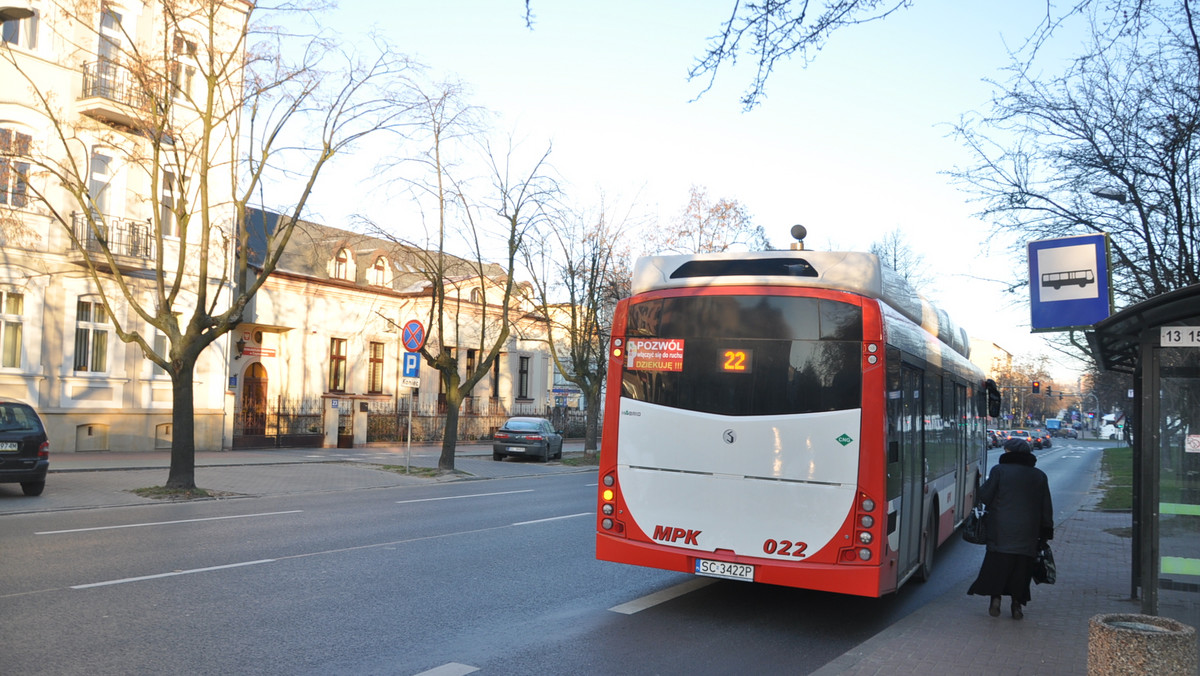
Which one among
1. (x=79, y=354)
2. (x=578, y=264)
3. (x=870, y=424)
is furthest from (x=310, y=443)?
(x=870, y=424)

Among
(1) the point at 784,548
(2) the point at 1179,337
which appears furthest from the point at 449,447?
(2) the point at 1179,337

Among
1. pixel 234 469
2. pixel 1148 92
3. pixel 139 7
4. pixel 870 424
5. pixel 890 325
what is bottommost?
pixel 234 469

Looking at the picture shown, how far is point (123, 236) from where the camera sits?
2584 centimetres

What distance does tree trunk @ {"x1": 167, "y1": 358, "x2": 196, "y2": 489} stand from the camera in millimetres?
17234

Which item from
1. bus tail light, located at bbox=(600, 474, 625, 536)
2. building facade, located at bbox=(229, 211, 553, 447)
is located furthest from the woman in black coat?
building facade, located at bbox=(229, 211, 553, 447)

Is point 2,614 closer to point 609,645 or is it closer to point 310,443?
point 609,645

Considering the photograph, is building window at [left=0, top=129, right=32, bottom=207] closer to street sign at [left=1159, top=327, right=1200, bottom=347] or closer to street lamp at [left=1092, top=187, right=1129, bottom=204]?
street sign at [left=1159, top=327, right=1200, bottom=347]

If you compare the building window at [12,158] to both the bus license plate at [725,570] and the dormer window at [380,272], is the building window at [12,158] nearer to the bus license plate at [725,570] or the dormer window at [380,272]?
the bus license plate at [725,570]

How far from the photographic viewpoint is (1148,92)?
13000 millimetres

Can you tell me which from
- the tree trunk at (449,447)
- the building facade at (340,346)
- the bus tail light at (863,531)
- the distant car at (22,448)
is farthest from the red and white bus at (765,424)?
the building facade at (340,346)

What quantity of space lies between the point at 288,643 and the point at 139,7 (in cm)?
2590

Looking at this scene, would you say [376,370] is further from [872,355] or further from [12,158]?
[872,355]

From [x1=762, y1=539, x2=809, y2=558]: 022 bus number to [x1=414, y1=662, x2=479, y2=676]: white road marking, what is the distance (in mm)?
2758

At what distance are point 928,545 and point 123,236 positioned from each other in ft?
78.6
